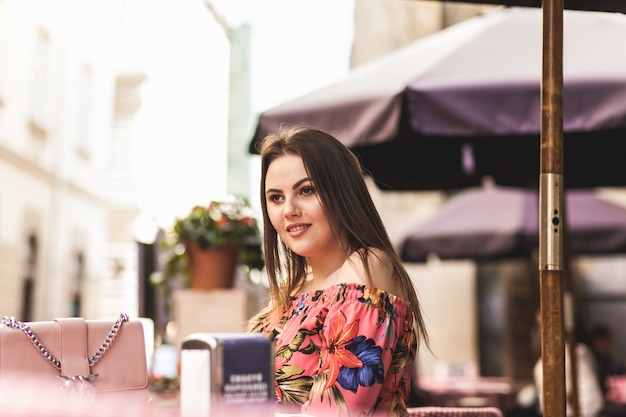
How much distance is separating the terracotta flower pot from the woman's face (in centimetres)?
333

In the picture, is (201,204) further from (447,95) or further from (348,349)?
(348,349)

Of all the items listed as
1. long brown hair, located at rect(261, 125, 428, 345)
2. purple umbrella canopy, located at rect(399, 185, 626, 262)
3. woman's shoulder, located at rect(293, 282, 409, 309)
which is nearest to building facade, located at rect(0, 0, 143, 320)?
purple umbrella canopy, located at rect(399, 185, 626, 262)

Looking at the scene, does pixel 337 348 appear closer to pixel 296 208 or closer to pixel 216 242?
pixel 296 208

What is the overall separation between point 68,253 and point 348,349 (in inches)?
597

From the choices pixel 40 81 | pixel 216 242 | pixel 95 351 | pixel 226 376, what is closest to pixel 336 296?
pixel 95 351

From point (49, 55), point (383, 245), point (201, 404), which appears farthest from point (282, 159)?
point (49, 55)

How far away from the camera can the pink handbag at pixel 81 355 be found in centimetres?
135

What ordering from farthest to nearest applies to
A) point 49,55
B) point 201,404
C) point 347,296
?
point 49,55 < point 347,296 < point 201,404

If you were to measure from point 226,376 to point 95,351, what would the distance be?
408 mm

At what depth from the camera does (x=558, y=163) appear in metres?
1.89

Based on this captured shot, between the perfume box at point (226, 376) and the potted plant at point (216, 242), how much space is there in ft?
13.4

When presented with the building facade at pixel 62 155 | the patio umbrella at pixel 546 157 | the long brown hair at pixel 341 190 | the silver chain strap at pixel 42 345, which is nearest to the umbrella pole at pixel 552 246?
the patio umbrella at pixel 546 157

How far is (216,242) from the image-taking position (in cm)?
523

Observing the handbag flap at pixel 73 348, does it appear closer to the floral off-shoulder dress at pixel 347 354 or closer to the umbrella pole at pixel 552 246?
the floral off-shoulder dress at pixel 347 354
